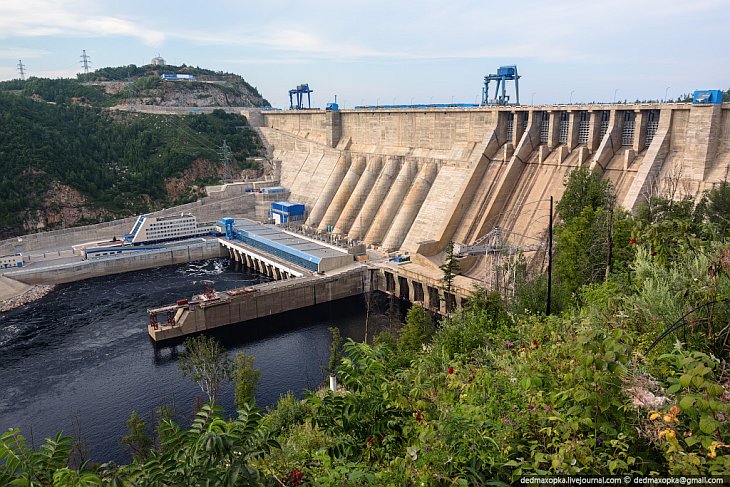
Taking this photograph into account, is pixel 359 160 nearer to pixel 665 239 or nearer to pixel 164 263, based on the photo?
pixel 164 263

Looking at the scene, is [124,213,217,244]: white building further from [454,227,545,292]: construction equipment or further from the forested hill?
[454,227,545,292]: construction equipment

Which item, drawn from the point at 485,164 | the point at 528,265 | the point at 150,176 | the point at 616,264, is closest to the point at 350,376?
the point at 616,264

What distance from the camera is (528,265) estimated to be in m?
31.3

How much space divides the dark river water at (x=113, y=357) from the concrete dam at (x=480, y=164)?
10.4 m

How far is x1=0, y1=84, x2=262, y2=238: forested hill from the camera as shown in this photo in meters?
50.7

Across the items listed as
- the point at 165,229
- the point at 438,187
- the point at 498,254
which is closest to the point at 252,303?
the point at 498,254

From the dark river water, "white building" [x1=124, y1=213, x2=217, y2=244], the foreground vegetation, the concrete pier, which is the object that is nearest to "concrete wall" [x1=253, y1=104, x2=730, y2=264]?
the concrete pier

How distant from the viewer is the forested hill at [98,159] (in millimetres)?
50656

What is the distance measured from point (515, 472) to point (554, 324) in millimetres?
4642

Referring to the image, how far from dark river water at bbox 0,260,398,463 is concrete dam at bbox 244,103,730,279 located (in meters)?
10.4

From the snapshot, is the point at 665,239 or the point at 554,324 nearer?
the point at 554,324

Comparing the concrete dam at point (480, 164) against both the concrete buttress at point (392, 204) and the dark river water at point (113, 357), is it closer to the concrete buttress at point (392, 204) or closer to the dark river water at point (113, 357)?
the concrete buttress at point (392, 204)

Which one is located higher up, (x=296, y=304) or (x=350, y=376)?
(x=350, y=376)

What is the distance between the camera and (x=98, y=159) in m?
60.4
